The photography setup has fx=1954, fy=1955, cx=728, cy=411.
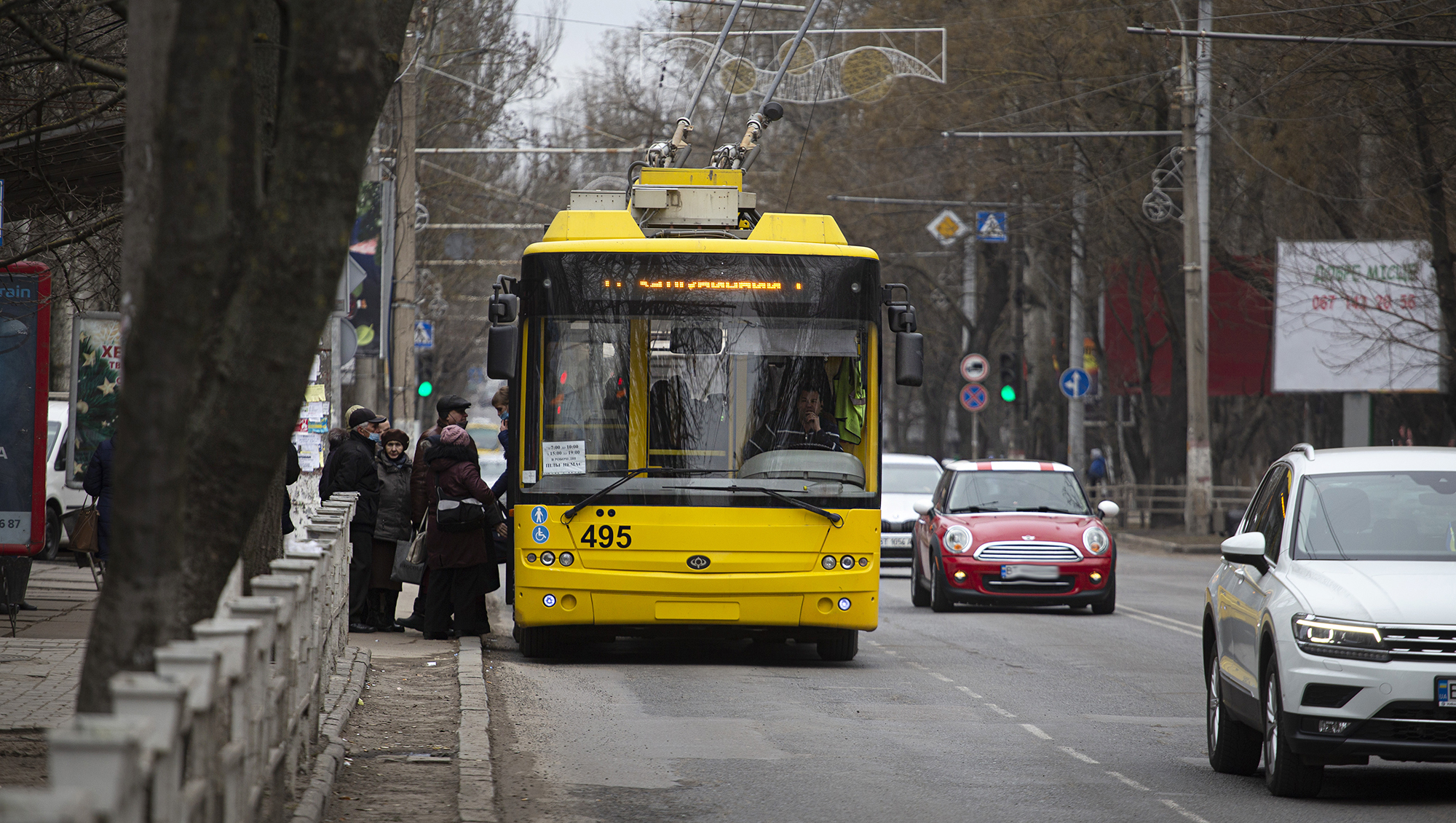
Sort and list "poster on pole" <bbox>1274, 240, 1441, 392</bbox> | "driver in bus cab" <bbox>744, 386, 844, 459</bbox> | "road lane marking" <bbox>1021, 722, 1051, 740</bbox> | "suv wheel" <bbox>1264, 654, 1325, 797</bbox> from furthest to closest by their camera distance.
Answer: "poster on pole" <bbox>1274, 240, 1441, 392</bbox> < "driver in bus cab" <bbox>744, 386, 844, 459</bbox> < "road lane marking" <bbox>1021, 722, 1051, 740</bbox> < "suv wheel" <bbox>1264, 654, 1325, 797</bbox>

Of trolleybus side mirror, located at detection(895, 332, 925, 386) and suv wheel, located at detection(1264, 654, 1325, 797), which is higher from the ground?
trolleybus side mirror, located at detection(895, 332, 925, 386)

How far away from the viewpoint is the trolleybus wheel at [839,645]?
1473cm

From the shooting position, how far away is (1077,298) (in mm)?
43094

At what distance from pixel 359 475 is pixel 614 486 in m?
2.94

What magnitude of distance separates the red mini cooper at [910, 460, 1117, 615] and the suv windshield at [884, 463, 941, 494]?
21.2ft

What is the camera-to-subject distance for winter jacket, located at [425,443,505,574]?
15.1 metres

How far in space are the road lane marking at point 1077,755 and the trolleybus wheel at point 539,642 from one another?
4.91 metres

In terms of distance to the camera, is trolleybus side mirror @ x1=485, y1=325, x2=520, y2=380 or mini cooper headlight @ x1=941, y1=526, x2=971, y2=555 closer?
trolleybus side mirror @ x1=485, y1=325, x2=520, y2=380

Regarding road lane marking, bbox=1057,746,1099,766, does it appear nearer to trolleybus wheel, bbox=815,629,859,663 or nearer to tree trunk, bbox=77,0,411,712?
trolleybus wheel, bbox=815,629,859,663

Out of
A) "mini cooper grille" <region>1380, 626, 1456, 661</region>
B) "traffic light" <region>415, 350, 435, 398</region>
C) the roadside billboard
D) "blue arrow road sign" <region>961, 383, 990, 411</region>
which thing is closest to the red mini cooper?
the roadside billboard

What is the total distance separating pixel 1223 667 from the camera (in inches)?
388

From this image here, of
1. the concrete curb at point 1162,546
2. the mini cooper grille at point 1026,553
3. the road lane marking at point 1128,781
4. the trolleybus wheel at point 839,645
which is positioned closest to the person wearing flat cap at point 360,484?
the trolleybus wheel at point 839,645

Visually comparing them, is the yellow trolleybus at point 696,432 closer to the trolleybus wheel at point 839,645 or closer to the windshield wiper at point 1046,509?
the trolleybus wheel at point 839,645

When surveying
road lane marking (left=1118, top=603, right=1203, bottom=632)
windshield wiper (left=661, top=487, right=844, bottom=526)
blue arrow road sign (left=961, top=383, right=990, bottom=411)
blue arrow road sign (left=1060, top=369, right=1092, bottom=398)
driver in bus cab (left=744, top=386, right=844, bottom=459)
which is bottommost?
road lane marking (left=1118, top=603, right=1203, bottom=632)
